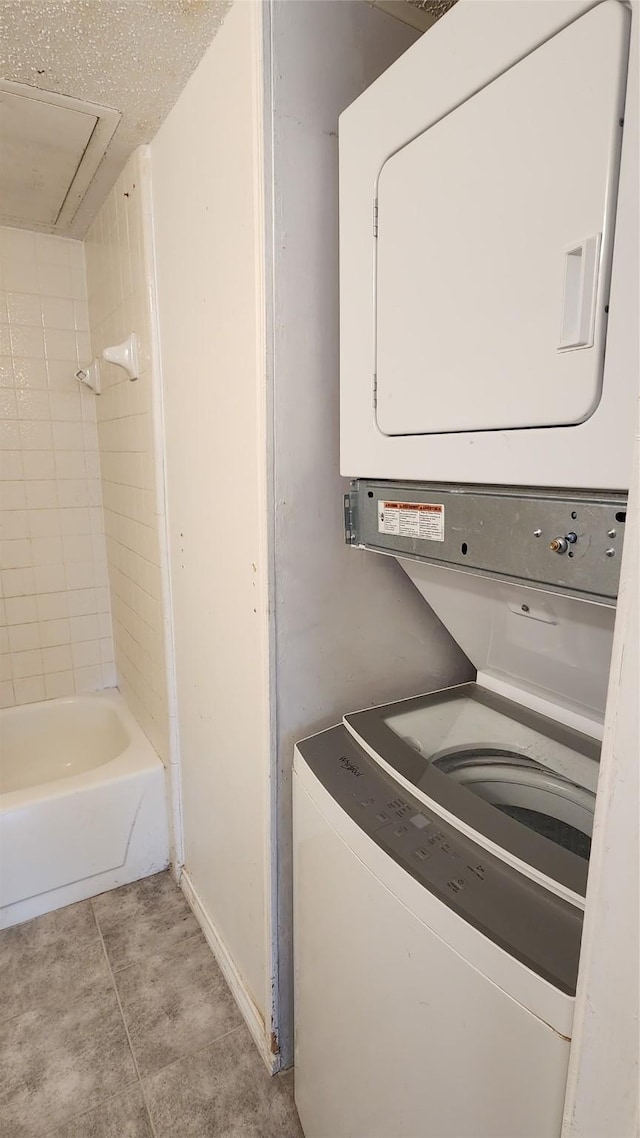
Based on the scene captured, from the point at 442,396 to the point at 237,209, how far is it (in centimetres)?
68

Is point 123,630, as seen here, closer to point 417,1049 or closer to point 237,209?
point 237,209

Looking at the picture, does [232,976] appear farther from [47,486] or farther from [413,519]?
[47,486]

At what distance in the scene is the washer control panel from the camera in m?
0.63

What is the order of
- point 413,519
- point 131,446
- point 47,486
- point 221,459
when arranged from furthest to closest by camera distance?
point 47,486 < point 131,446 < point 221,459 < point 413,519

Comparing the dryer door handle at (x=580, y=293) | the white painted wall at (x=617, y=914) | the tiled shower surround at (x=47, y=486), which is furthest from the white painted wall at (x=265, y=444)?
the tiled shower surround at (x=47, y=486)

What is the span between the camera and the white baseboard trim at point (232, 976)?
1.38m

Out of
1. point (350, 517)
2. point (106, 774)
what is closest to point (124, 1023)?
point (106, 774)

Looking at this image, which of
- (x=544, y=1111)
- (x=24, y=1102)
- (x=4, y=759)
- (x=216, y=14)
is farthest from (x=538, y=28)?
(x=4, y=759)

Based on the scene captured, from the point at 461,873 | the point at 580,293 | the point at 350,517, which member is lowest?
the point at 461,873

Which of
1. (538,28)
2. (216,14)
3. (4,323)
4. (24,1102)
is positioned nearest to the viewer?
(538,28)

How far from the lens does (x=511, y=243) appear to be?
0.65 metres

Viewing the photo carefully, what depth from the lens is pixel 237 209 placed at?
1121mm

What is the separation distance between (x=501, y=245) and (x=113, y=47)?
1111 millimetres

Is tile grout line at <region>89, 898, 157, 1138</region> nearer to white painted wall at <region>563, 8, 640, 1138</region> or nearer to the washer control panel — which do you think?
the washer control panel
